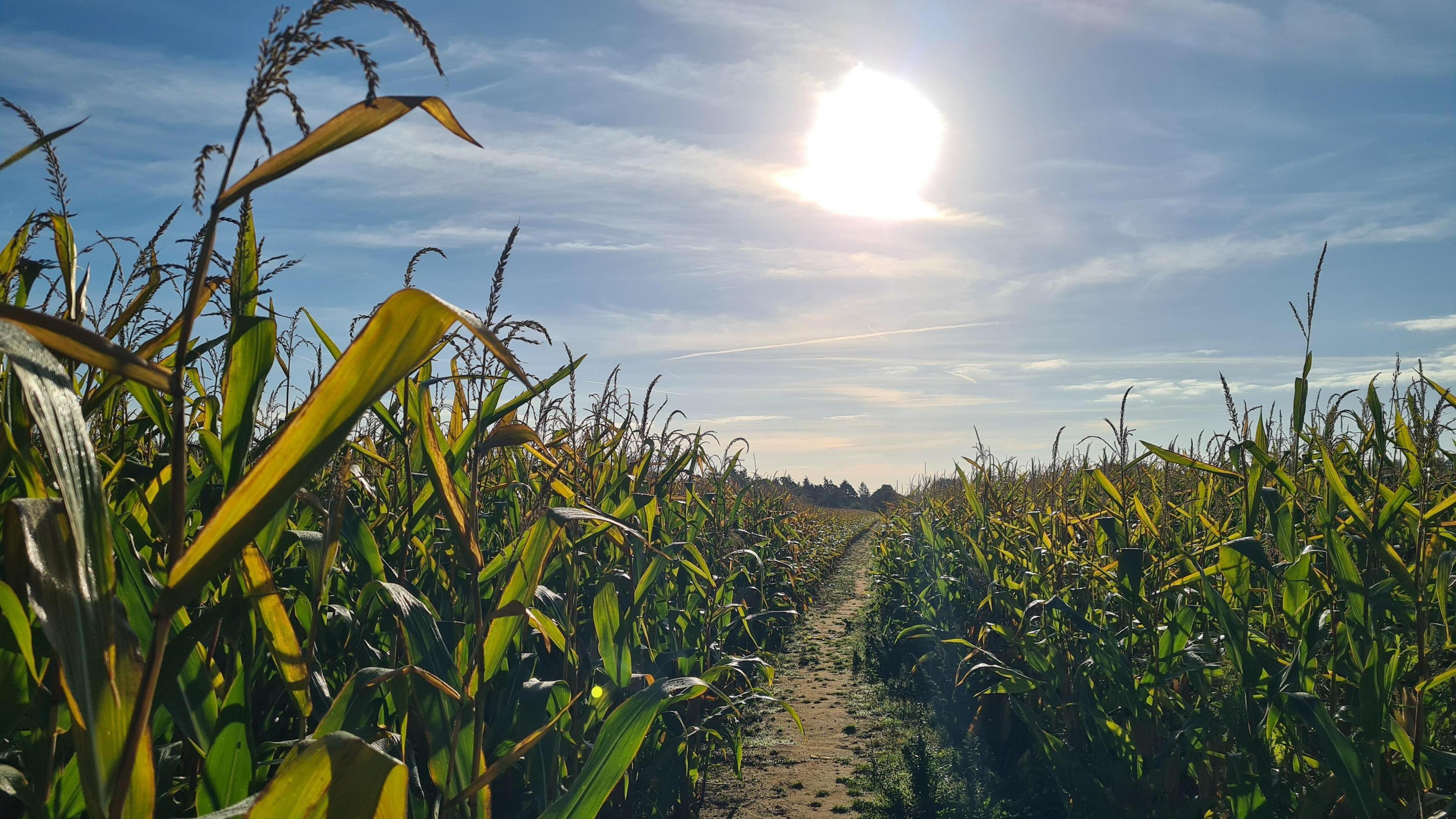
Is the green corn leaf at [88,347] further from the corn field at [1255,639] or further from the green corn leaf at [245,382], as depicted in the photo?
the corn field at [1255,639]

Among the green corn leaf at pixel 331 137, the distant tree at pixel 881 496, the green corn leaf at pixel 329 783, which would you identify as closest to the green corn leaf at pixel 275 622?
the green corn leaf at pixel 329 783

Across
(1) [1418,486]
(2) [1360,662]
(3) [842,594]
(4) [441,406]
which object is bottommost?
(3) [842,594]

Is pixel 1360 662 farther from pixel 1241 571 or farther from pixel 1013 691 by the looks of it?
pixel 1013 691

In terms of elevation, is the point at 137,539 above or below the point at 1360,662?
above

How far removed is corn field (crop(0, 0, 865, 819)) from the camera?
69 cm

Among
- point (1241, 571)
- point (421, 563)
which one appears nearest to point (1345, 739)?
point (1241, 571)

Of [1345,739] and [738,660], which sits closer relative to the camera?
[1345,739]

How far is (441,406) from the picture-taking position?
259cm

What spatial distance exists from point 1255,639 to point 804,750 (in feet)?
10.8

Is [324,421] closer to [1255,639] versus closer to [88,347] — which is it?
[88,347]

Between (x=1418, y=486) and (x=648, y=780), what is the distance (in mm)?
3283

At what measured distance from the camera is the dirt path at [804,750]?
4469 millimetres

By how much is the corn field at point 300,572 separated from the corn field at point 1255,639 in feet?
5.40

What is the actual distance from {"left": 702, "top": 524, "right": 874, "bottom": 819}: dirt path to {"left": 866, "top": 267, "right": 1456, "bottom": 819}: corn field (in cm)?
98
